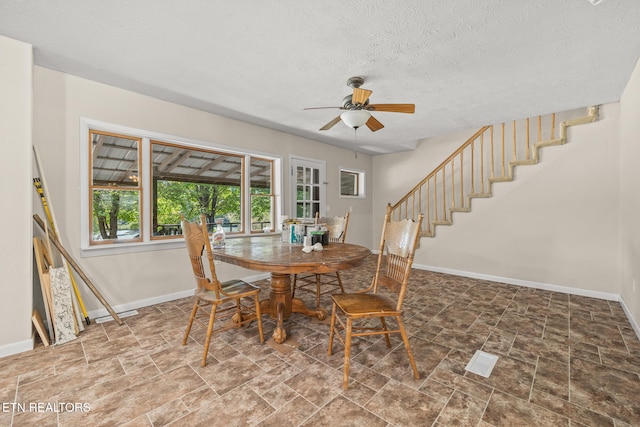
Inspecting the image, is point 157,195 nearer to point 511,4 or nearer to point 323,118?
point 323,118

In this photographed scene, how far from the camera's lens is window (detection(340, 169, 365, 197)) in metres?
6.21

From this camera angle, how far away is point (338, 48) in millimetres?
2232

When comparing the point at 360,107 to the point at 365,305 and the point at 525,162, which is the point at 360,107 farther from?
the point at 525,162

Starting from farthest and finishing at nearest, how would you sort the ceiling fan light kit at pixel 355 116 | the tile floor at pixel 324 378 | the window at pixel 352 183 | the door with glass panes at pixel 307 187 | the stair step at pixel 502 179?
the window at pixel 352 183 → the door with glass panes at pixel 307 187 → the stair step at pixel 502 179 → the ceiling fan light kit at pixel 355 116 → the tile floor at pixel 324 378

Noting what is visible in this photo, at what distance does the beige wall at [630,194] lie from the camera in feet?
8.46

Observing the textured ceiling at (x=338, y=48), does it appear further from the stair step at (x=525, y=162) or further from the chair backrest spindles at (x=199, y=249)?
the chair backrest spindles at (x=199, y=249)

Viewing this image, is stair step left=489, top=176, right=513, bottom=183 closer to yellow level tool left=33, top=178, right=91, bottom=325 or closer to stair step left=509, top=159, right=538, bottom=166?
stair step left=509, top=159, right=538, bottom=166

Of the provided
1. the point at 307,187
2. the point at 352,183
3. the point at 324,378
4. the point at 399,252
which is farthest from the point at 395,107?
the point at 352,183

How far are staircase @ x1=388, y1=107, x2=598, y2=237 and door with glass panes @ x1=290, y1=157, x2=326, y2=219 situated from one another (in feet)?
5.52

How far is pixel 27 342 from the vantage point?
7.22 feet

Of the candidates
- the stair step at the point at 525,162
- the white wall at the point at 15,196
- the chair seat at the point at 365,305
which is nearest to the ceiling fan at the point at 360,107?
the chair seat at the point at 365,305

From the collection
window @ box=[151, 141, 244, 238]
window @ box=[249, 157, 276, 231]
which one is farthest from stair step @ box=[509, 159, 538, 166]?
window @ box=[151, 141, 244, 238]

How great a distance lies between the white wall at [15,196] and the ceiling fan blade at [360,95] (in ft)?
8.90

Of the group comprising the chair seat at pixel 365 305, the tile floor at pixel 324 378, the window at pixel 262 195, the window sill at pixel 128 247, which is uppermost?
the window at pixel 262 195
